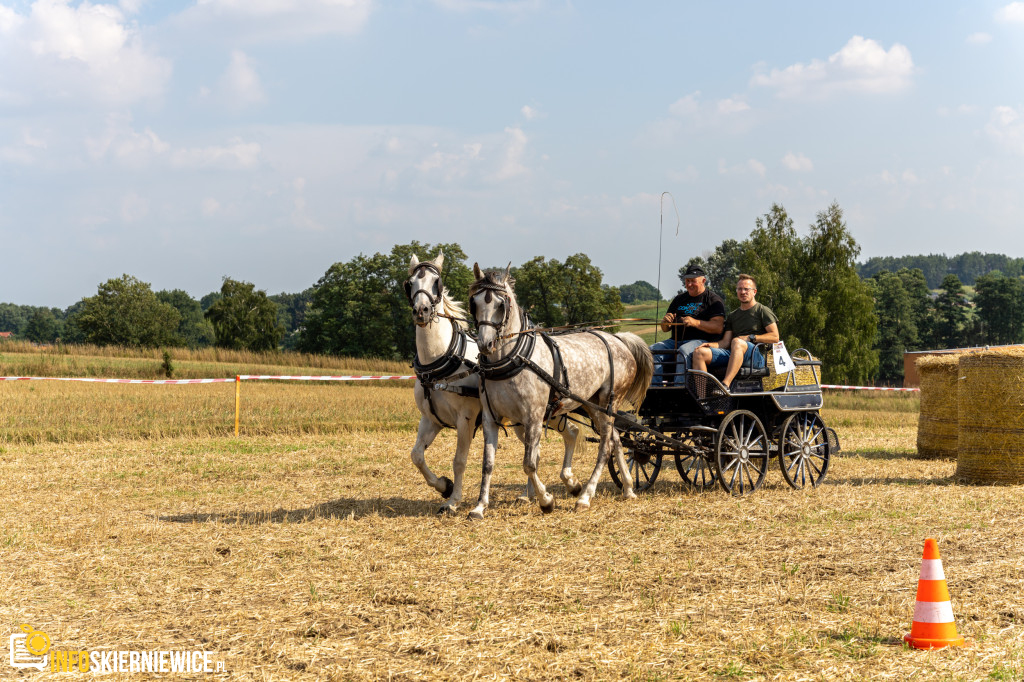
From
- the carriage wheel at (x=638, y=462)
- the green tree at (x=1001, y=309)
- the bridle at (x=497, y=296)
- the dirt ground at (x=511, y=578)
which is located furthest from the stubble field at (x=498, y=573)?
the green tree at (x=1001, y=309)

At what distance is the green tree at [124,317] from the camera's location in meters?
77.1

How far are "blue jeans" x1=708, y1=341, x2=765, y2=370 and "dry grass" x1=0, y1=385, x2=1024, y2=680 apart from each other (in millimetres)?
1407

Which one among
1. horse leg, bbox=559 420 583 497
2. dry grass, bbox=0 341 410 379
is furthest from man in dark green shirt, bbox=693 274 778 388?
dry grass, bbox=0 341 410 379

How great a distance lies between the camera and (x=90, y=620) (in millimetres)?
5203

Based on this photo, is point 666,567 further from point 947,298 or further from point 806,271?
point 947,298

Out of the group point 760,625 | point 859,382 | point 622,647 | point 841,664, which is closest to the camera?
point 841,664

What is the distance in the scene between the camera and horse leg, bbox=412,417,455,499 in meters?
8.44

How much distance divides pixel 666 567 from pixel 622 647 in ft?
5.89

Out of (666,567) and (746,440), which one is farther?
(746,440)

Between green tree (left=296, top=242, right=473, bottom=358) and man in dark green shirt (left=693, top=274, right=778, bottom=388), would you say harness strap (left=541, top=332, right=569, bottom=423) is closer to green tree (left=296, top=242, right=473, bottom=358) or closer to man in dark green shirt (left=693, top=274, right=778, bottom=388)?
man in dark green shirt (left=693, top=274, right=778, bottom=388)

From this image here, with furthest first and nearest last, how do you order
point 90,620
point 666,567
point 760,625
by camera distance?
point 666,567
point 90,620
point 760,625

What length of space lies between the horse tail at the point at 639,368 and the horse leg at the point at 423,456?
88.6 inches

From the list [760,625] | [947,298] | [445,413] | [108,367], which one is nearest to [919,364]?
[445,413]

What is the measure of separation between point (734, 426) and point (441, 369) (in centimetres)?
343
